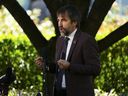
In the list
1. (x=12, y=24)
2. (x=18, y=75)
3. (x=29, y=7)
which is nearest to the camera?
(x=18, y=75)

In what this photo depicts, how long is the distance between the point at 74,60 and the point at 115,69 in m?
6.28

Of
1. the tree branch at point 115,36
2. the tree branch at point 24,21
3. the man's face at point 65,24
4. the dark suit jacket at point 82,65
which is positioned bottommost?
the dark suit jacket at point 82,65

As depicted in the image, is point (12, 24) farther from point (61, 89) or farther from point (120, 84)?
point (61, 89)

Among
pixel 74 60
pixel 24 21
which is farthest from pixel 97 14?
pixel 74 60

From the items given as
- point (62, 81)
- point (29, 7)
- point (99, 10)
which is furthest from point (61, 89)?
point (29, 7)

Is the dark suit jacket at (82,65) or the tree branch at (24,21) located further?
the tree branch at (24,21)

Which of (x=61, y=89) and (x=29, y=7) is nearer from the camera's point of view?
(x=61, y=89)

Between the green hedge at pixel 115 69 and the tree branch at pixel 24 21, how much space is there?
3.96m

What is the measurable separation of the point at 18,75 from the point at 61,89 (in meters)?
5.96

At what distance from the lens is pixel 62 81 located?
550 cm

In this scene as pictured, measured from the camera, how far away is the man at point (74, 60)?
5.38 metres

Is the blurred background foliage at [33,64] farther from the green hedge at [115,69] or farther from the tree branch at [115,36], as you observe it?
the tree branch at [115,36]

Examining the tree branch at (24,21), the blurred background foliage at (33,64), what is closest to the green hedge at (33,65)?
the blurred background foliage at (33,64)

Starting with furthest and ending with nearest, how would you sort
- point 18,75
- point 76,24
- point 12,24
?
point 12,24 → point 18,75 → point 76,24
